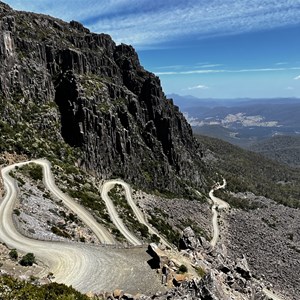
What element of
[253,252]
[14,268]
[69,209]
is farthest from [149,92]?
[14,268]

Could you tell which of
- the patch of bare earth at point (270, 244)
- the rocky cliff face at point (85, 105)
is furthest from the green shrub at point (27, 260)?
the patch of bare earth at point (270, 244)

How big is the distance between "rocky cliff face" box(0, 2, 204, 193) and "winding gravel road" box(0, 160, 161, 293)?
58589mm

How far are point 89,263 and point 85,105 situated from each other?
104 meters

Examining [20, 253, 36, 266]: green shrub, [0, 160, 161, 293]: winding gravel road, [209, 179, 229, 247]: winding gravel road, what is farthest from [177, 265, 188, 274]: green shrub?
[209, 179, 229, 247]: winding gravel road

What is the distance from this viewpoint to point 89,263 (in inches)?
1853

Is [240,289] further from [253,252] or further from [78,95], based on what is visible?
[78,95]

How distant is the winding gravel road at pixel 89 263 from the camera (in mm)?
41250

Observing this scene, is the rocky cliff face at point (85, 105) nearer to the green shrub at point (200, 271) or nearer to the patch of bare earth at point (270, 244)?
the patch of bare earth at point (270, 244)

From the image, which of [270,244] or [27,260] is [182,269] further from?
[270,244]

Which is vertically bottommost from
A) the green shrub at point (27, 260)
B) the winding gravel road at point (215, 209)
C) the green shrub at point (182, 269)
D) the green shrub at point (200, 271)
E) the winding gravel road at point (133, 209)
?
the winding gravel road at point (215, 209)

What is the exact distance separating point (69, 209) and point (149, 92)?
115 m

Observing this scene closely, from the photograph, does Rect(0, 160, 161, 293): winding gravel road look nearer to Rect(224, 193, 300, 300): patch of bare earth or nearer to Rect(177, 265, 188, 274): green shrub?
Rect(177, 265, 188, 274): green shrub

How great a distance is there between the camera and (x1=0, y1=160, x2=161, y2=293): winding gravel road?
41250mm

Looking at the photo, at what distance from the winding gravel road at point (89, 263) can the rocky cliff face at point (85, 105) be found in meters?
58.6
